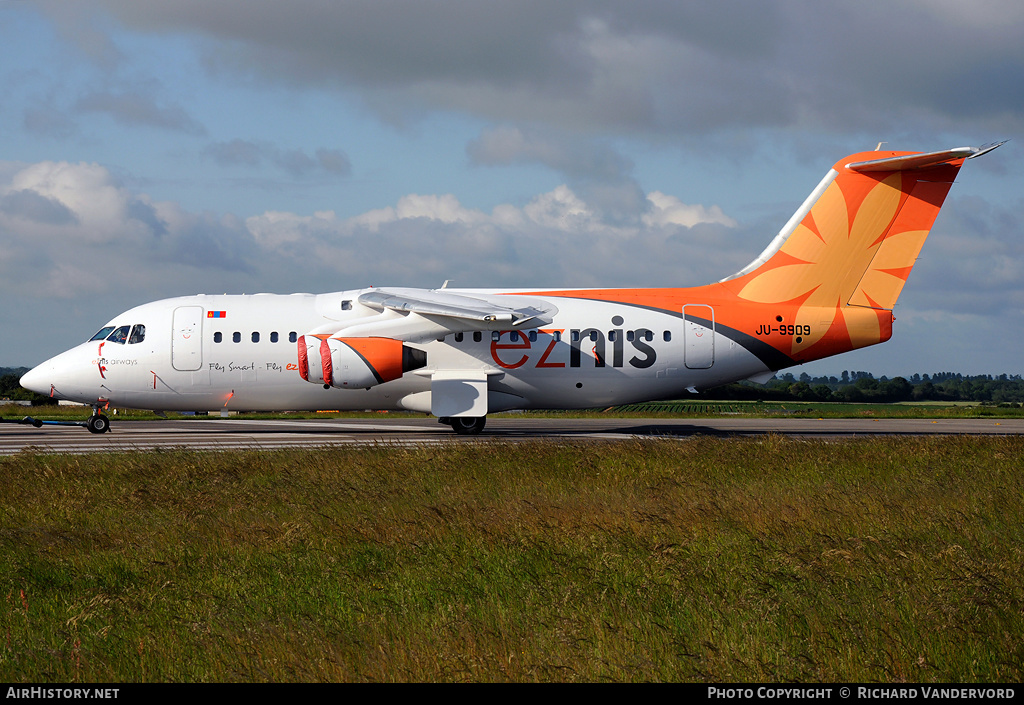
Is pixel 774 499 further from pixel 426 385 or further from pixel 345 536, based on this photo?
pixel 426 385

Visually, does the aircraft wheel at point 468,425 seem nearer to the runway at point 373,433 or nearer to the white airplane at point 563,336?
the white airplane at point 563,336

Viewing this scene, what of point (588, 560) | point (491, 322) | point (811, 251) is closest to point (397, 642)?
point (588, 560)

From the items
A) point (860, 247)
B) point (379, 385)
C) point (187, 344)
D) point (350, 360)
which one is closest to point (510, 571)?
point (350, 360)

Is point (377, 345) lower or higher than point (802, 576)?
higher

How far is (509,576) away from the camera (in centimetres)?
755

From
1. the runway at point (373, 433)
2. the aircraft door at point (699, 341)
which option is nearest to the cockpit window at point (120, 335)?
the runway at point (373, 433)

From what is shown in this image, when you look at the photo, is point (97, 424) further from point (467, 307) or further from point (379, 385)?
point (467, 307)

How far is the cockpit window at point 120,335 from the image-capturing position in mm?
25859

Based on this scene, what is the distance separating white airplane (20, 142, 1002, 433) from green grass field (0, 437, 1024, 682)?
11.5m

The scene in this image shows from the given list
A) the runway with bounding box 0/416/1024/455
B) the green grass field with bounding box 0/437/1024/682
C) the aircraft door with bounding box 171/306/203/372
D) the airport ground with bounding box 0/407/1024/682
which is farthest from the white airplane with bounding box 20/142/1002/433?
the green grass field with bounding box 0/437/1024/682

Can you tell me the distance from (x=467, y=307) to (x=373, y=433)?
5175 millimetres

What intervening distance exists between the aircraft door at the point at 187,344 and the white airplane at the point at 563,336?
0.10ft

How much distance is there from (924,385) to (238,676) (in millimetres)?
89785

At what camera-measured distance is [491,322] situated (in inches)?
962
